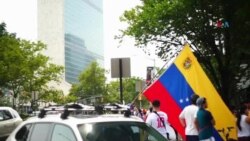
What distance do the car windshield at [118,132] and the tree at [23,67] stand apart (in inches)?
1461

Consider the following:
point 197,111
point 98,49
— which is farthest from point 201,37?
point 98,49

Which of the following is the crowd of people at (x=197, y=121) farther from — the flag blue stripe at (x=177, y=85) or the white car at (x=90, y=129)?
the white car at (x=90, y=129)

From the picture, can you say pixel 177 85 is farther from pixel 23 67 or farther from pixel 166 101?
pixel 23 67

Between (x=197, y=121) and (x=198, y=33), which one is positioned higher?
(x=198, y=33)

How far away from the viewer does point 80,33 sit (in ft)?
534

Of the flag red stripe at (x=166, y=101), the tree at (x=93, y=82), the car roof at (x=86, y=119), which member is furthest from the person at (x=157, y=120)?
the tree at (x=93, y=82)

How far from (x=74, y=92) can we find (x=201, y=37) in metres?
72.9

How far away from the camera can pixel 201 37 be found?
28.7 m

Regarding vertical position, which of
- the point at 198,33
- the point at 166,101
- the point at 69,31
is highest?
the point at 69,31

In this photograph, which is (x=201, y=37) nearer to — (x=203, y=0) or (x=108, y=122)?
(x=203, y=0)

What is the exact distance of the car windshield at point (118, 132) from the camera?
7.23 meters

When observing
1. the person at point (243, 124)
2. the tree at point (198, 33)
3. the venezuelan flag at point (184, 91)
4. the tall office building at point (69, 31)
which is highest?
the tall office building at point (69, 31)

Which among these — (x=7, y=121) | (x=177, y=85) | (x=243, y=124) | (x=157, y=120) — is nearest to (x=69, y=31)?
(x=7, y=121)

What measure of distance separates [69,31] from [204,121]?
148 metres
